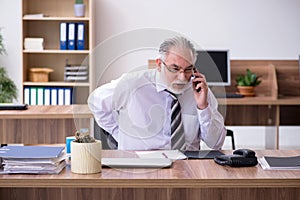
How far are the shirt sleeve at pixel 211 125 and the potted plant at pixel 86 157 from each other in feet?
1.92

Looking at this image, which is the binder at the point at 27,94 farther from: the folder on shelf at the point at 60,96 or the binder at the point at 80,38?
the binder at the point at 80,38

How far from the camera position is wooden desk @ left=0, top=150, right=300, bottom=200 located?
6.44ft

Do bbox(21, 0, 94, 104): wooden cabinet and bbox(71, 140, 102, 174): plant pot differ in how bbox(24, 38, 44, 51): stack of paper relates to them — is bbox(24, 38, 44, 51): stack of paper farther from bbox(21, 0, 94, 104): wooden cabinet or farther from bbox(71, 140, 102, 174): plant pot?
bbox(71, 140, 102, 174): plant pot

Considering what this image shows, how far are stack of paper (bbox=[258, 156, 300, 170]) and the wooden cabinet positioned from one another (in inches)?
151

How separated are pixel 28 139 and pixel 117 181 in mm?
1920

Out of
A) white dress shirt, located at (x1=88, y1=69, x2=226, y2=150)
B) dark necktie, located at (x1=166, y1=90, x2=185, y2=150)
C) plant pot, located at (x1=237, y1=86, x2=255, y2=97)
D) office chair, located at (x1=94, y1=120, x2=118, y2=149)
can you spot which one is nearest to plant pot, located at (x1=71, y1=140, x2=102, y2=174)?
white dress shirt, located at (x1=88, y1=69, x2=226, y2=150)

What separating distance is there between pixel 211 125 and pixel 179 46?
1.54 ft

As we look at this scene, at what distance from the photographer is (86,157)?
2016 millimetres

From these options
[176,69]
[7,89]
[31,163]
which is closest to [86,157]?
[31,163]

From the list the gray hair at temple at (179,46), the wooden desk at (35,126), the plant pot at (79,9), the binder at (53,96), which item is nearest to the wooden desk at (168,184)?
the gray hair at temple at (179,46)

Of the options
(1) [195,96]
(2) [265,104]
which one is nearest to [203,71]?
(1) [195,96]

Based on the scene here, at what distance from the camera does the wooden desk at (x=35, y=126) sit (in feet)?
12.2

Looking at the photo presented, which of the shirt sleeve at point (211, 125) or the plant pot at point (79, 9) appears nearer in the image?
the shirt sleeve at point (211, 125)

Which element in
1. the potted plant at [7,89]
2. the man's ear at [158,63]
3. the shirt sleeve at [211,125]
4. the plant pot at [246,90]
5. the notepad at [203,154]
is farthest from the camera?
the potted plant at [7,89]
